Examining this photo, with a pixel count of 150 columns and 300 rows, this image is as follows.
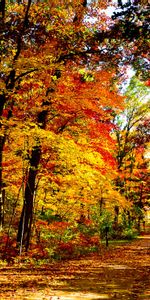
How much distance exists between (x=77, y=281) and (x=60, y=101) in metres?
6.89

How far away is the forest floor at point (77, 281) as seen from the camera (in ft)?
26.8

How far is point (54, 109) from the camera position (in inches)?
590

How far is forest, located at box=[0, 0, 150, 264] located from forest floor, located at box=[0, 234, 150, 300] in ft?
6.28

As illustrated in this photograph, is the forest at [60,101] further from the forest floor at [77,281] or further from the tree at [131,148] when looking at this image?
the tree at [131,148]

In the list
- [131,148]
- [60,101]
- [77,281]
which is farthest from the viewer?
[131,148]

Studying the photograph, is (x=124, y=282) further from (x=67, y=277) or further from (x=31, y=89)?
→ (x=31, y=89)

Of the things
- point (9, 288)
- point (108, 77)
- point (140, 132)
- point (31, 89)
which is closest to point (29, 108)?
point (31, 89)

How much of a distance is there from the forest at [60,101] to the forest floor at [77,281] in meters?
1.91

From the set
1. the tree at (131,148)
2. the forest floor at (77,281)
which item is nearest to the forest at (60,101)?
the forest floor at (77,281)

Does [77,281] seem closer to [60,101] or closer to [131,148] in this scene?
[60,101]

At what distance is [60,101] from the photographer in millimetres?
13953

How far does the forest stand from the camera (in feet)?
34.0

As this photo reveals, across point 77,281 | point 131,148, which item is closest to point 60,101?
point 77,281

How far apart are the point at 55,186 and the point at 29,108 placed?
4.83 meters
